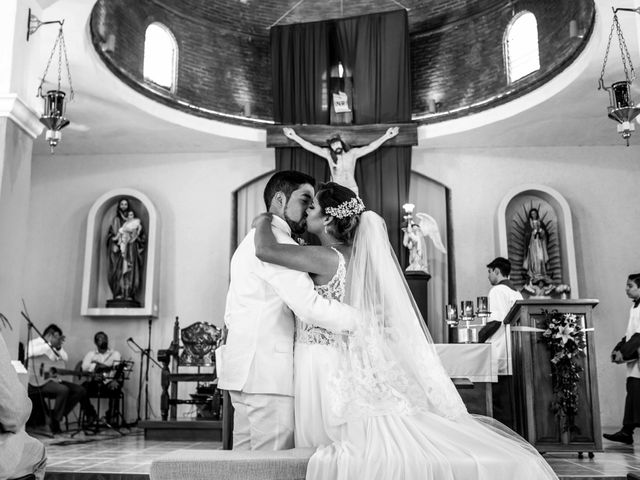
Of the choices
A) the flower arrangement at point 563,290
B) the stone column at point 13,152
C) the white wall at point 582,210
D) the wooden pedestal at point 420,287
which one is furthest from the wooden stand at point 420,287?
the stone column at point 13,152

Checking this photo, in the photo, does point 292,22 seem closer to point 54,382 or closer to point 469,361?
point 54,382

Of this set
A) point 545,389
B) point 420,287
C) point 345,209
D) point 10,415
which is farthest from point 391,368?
point 420,287

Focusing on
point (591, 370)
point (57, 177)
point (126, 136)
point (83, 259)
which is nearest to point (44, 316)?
point (83, 259)

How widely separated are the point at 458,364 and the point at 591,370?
1128mm

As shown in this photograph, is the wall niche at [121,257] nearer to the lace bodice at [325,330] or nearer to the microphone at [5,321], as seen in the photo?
the microphone at [5,321]

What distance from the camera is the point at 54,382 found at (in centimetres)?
910

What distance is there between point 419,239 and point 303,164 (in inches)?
90.0

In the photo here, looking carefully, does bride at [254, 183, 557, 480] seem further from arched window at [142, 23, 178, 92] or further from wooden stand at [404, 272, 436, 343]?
arched window at [142, 23, 178, 92]

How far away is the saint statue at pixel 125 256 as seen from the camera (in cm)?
1122

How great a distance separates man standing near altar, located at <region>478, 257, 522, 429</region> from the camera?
6.90m

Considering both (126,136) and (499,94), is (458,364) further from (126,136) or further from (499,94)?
(126,136)

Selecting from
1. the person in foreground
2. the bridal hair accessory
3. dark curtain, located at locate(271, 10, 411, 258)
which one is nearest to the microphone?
the bridal hair accessory

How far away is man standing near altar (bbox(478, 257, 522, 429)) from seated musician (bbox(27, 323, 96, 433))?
488 centimetres

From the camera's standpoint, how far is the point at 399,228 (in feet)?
36.4
